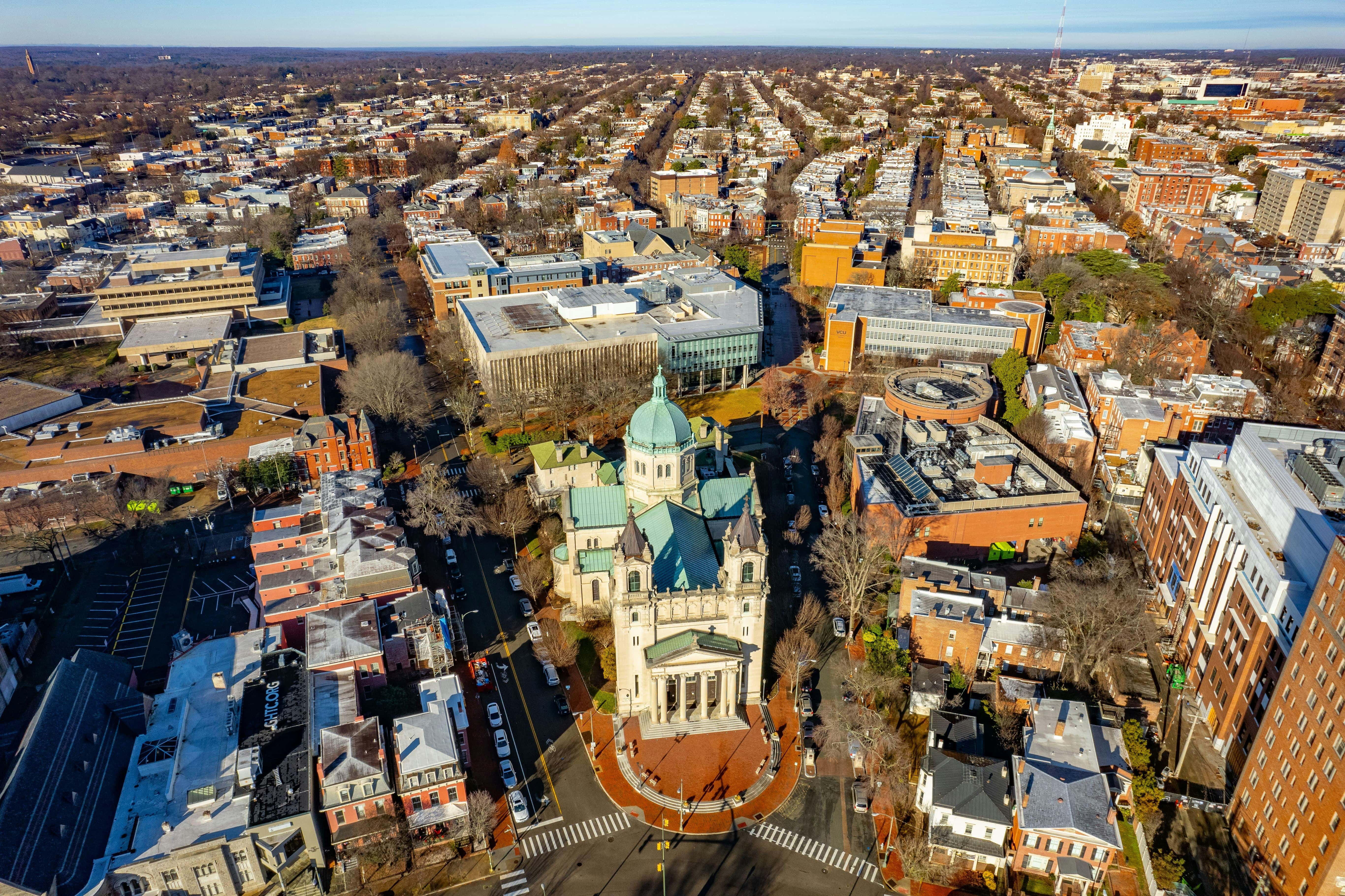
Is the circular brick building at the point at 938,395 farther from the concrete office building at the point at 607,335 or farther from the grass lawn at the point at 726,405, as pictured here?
the concrete office building at the point at 607,335

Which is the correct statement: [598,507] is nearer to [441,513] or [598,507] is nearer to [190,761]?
[441,513]

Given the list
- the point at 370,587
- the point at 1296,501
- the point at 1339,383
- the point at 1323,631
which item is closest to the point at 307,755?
the point at 370,587

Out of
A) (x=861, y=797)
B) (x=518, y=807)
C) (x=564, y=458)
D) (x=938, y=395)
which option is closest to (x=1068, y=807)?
(x=861, y=797)

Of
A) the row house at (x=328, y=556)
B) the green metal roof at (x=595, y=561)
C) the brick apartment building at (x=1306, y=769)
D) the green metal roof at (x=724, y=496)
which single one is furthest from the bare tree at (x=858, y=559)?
the row house at (x=328, y=556)

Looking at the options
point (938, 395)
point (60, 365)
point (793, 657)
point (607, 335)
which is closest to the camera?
point (793, 657)

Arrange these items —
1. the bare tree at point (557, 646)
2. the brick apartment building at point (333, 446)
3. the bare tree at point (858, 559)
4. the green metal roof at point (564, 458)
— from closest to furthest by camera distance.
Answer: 1. the bare tree at point (557, 646)
2. the bare tree at point (858, 559)
3. the green metal roof at point (564, 458)
4. the brick apartment building at point (333, 446)

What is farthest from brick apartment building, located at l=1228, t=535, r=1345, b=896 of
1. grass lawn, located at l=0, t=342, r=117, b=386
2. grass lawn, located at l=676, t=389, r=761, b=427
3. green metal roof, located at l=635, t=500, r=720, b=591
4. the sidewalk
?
grass lawn, located at l=0, t=342, r=117, b=386

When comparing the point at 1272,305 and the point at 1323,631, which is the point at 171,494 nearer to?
the point at 1323,631
